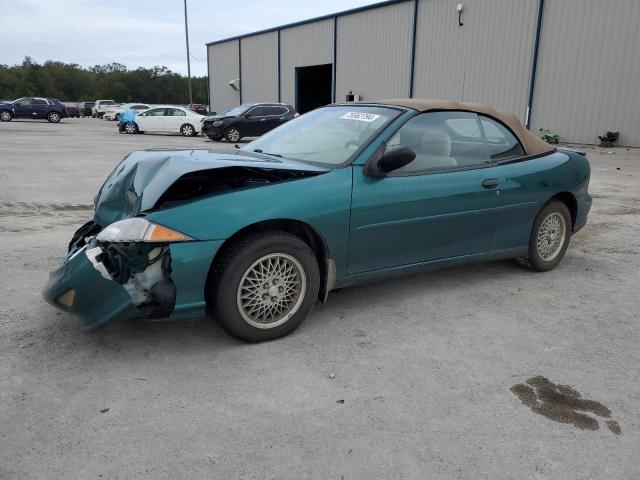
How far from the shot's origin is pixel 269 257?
313 centimetres

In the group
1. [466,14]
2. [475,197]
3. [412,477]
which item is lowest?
[412,477]

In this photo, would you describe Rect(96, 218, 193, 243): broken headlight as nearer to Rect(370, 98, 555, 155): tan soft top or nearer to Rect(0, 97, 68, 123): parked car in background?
Rect(370, 98, 555, 155): tan soft top

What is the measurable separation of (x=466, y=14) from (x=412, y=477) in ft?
77.5

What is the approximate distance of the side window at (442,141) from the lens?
149 inches

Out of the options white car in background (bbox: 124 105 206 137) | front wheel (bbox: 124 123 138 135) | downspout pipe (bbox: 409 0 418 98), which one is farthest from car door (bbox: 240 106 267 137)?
downspout pipe (bbox: 409 0 418 98)

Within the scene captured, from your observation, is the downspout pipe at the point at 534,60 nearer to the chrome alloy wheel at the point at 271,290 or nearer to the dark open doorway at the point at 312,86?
the dark open doorway at the point at 312,86

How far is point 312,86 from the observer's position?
34.2 meters

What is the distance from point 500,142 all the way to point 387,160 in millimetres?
1403

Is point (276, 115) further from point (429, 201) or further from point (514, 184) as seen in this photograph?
point (429, 201)

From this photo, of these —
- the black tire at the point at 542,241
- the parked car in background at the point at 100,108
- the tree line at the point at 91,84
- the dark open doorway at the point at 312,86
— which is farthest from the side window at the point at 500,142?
the tree line at the point at 91,84

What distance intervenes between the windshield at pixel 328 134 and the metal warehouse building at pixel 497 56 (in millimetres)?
17661

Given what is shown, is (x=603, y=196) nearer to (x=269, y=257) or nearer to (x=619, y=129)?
(x=269, y=257)

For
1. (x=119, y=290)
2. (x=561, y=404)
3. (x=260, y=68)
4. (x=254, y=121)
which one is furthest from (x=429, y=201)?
(x=260, y=68)

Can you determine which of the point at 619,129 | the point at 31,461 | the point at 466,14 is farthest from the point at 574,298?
the point at 466,14
